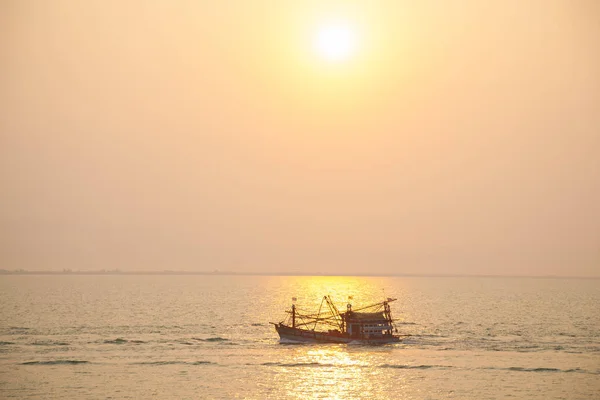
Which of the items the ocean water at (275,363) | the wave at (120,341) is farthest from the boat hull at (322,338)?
the wave at (120,341)

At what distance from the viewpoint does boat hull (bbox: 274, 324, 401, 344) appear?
124950mm

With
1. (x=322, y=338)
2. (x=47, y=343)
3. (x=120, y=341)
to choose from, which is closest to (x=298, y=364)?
(x=322, y=338)

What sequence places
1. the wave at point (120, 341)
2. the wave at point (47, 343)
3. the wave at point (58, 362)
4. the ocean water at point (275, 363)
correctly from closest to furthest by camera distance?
the ocean water at point (275, 363) < the wave at point (58, 362) < the wave at point (47, 343) < the wave at point (120, 341)

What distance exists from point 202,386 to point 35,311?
129m

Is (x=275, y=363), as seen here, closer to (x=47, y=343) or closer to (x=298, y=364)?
(x=298, y=364)

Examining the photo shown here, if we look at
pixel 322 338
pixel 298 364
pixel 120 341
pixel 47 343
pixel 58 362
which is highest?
pixel 47 343

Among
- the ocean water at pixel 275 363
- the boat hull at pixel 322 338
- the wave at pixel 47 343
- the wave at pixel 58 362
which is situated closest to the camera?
the ocean water at pixel 275 363

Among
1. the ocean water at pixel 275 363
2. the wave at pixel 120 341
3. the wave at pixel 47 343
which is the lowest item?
the ocean water at pixel 275 363

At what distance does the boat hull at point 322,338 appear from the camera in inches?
4919

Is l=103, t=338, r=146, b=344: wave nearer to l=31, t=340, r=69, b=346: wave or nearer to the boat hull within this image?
l=31, t=340, r=69, b=346: wave

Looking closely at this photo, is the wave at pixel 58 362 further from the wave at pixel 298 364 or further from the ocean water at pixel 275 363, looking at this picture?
the wave at pixel 298 364

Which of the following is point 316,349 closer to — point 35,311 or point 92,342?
point 92,342

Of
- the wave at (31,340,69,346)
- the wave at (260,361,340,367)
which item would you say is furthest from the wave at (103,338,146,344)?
the wave at (260,361,340,367)

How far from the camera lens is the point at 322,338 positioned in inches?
4980
